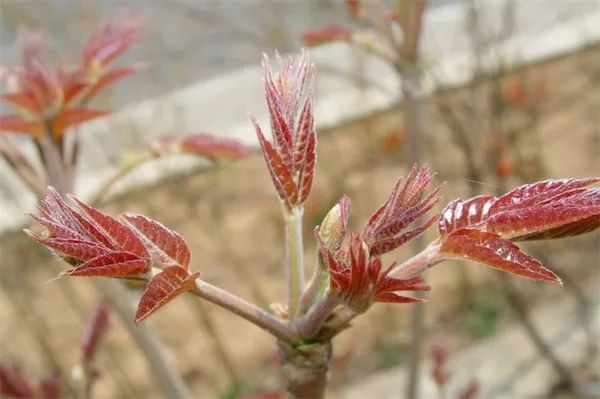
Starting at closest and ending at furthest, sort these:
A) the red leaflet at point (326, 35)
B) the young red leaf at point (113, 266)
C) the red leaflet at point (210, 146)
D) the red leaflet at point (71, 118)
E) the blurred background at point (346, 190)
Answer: the young red leaf at point (113, 266) < the red leaflet at point (71, 118) < the red leaflet at point (210, 146) < the red leaflet at point (326, 35) < the blurred background at point (346, 190)

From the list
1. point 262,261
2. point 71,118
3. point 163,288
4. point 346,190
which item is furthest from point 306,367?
point 262,261

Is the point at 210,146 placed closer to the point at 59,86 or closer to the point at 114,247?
the point at 59,86

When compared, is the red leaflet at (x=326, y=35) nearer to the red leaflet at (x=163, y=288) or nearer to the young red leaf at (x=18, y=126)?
A: the young red leaf at (x=18, y=126)

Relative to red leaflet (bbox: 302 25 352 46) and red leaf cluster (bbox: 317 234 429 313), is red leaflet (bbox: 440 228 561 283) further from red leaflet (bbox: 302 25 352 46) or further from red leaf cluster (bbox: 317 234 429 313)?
red leaflet (bbox: 302 25 352 46)

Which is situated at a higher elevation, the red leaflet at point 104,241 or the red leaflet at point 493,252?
the red leaflet at point 104,241

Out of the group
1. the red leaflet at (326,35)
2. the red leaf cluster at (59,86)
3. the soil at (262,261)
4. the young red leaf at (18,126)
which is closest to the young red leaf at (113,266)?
the red leaf cluster at (59,86)

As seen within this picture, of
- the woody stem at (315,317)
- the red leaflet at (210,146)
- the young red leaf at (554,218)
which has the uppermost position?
the red leaflet at (210,146)

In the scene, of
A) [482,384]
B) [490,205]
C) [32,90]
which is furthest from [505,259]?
[482,384]

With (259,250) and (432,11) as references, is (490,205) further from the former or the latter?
(432,11)
